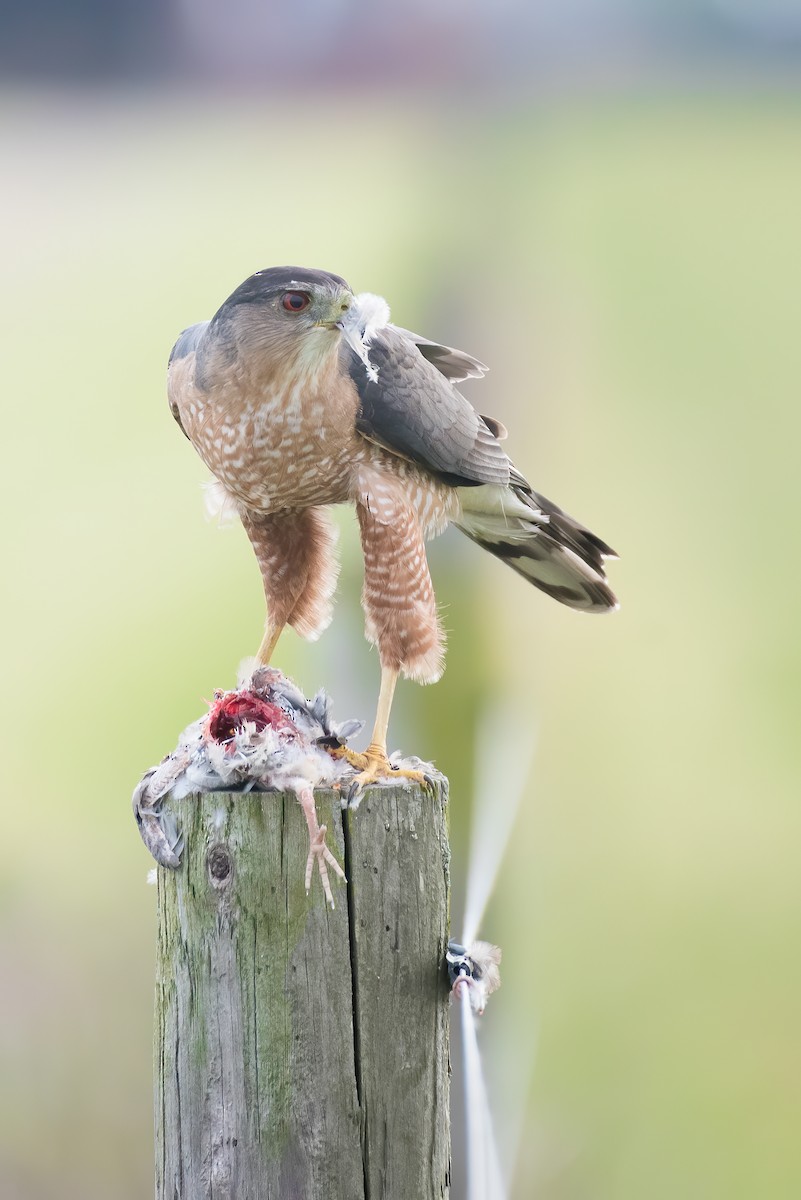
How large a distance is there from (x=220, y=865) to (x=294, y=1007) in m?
0.20

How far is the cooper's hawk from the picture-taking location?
1620mm

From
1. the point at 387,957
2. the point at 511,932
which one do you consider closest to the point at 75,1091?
the point at 511,932

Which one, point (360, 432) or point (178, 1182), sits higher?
point (360, 432)

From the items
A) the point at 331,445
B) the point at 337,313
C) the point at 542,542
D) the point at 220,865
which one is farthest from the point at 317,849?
the point at 542,542

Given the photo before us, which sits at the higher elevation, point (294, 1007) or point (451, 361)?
point (451, 361)

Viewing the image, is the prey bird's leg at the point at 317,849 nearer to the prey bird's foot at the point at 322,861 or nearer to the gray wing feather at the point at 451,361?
the prey bird's foot at the point at 322,861

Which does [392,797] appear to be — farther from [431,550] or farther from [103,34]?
[103,34]

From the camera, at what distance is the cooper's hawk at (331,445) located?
1.62m

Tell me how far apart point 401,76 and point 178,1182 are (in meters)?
3.37

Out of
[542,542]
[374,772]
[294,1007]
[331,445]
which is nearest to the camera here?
[294,1007]

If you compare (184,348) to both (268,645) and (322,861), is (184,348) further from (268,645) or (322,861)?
(322,861)

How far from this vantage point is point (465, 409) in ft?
6.52

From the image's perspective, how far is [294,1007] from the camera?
1.33 meters

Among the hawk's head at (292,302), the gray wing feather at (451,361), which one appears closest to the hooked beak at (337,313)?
the hawk's head at (292,302)
